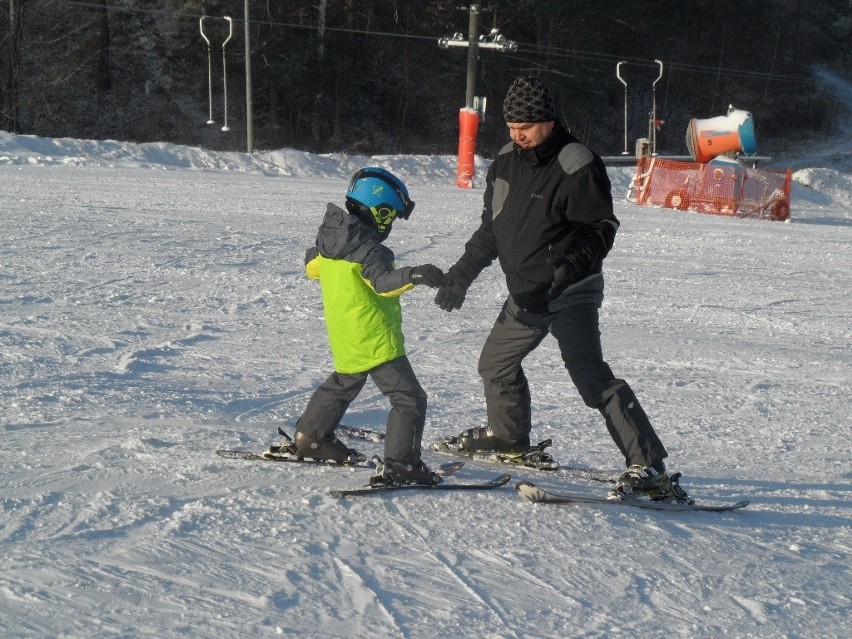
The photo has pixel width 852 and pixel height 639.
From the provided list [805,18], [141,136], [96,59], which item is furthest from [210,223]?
[805,18]

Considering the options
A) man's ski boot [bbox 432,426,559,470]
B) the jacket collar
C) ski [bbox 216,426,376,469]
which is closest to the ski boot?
man's ski boot [bbox 432,426,559,470]

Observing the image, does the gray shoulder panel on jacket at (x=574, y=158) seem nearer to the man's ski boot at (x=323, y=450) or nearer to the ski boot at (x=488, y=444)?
the ski boot at (x=488, y=444)

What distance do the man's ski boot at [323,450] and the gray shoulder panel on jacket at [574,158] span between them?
1512 mm

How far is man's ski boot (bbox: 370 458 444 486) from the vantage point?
160 inches

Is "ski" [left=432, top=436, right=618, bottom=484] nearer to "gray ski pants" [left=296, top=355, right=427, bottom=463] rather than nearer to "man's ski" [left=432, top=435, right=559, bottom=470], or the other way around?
"man's ski" [left=432, top=435, right=559, bottom=470]

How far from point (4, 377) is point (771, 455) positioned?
408 cm

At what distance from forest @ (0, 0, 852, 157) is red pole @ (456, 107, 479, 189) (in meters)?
9.31

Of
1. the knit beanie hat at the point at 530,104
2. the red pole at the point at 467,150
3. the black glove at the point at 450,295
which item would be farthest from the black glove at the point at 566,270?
the red pole at the point at 467,150

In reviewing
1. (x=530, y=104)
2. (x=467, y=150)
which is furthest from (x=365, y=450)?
(x=467, y=150)

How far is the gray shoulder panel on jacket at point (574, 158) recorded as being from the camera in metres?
3.98

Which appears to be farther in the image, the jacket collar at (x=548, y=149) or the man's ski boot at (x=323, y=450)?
the man's ski boot at (x=323, y=450)

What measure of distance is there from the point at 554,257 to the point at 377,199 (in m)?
0.72

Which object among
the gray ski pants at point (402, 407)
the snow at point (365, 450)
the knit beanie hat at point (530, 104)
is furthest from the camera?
the gray ski pants at point (402, 407)

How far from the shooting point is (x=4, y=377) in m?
5.61
